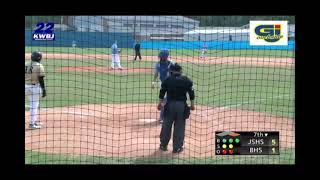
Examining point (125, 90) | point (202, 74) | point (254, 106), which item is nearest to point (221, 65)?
point (202, 74)

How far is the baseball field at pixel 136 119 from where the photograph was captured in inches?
347

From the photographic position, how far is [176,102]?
29.2ft

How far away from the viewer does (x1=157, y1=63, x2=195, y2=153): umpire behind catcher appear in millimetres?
8891

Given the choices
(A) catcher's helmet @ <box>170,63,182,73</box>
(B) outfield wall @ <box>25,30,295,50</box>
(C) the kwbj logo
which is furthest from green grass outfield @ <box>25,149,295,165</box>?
(B) outfield wall @ <box>25,30,295,50</box>

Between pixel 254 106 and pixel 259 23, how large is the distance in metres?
8.54

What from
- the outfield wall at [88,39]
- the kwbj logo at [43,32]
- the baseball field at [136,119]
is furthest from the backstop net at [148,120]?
the outfield wall at [88,39]

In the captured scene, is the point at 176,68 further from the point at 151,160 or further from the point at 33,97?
the point at 33,97

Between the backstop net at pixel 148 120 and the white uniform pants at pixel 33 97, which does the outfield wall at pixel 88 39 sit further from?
the white uniform pants at pixel 33 97

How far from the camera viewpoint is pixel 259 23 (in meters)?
21.5
